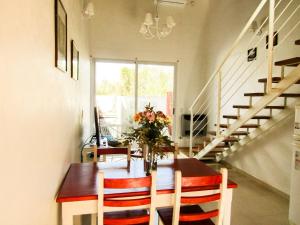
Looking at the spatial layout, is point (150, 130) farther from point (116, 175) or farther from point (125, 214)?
point (125, 214)

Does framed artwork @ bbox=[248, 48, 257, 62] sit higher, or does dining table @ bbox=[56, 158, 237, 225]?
framed artwork @ bbox=[248, 48, 257, 62]

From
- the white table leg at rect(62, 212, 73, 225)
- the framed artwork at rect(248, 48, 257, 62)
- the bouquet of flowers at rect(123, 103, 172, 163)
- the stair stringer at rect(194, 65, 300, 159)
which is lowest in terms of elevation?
the white table leg at rect(62, 212, 73, 225)

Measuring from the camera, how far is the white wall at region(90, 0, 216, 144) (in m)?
5.36

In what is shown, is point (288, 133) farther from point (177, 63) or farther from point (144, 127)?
point (177, 63)

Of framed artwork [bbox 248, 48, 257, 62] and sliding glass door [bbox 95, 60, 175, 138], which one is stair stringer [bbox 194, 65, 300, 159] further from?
sliding glass door [bbox 95, 60, 175, 138]

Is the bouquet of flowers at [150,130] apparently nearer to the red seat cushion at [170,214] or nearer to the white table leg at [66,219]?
the red seat cushion at [170,214]

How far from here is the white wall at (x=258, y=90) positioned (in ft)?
10.5

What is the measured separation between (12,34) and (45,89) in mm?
495

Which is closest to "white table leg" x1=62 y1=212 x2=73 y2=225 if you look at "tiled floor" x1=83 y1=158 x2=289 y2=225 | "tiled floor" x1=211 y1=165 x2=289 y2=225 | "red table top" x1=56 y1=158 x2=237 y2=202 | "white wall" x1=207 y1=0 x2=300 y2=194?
"red table top" x1=56 y1=158 x2=237 y2=202

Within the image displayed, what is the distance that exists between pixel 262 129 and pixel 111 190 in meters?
2.86

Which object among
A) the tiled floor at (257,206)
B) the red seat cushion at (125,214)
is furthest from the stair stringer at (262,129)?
the red seat cushion at (125,214)

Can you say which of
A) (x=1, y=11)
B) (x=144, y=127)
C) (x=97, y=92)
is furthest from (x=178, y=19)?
(x=1, y=11)

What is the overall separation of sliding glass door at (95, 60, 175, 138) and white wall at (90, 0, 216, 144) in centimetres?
23

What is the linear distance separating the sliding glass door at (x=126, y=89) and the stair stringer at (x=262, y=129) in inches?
73.1
